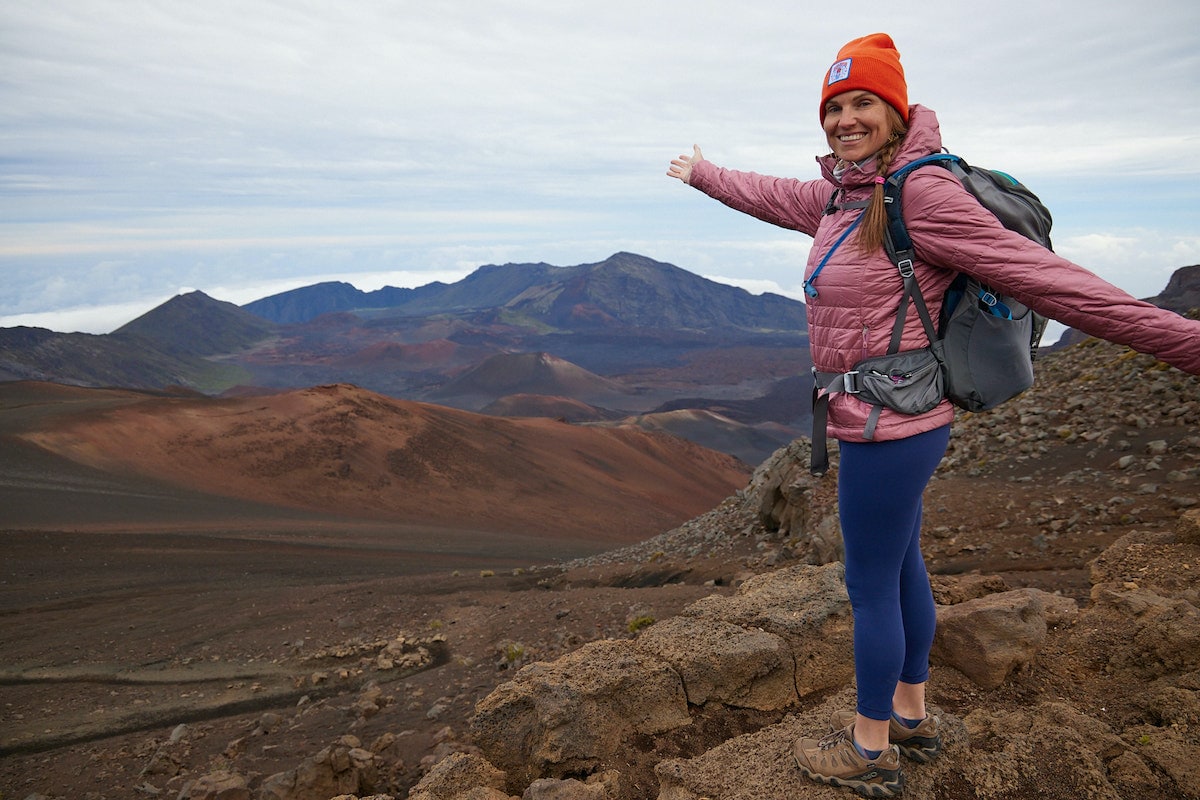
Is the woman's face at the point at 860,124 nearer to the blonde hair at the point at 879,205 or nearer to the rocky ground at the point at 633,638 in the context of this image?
the blonde hair at the point at 879,205

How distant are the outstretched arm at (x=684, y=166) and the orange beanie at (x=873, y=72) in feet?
2.61

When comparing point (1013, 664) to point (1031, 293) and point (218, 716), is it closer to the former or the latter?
point (1031, 293)

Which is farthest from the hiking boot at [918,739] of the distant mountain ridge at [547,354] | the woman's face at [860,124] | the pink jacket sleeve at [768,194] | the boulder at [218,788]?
the distant mountain ridge at [547,354]

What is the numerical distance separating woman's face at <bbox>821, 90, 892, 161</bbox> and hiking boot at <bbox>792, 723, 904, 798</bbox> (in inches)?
68.3

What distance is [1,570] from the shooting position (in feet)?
37.4

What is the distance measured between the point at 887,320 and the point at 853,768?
1353 mm

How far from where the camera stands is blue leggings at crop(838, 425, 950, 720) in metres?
2.01

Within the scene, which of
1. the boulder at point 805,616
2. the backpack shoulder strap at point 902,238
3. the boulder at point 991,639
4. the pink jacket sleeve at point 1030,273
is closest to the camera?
the pink jacket sleeve at point 1030,273

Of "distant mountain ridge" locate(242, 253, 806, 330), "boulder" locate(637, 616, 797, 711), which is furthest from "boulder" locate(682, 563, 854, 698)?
"distant mountain ridge" locate(242, 253, 806, 330)

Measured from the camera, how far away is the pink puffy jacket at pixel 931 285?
5.59 ft

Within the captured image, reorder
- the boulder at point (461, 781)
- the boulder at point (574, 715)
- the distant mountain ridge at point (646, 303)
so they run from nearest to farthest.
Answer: the boulder at point (461, 781) → the boulder at point (574, 715) → the distant mountain ridge at point (646, 303)

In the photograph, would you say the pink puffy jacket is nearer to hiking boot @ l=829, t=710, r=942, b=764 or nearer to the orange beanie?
the orange beanie

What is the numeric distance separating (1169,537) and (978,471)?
4.47m

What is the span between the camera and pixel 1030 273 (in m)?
1.78
